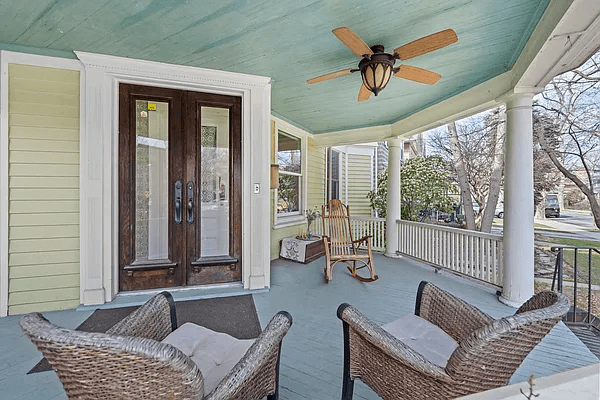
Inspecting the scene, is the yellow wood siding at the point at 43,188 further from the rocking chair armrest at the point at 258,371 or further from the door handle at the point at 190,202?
the rocking chair armrest at the point at 258,371

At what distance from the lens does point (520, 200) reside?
2.99m

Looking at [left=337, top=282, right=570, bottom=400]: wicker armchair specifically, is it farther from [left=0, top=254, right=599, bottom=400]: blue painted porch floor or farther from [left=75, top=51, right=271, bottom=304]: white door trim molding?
[left=75, top=51, right=271, bottom=304]: white door trim molding

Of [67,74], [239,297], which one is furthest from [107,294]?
Answer: [67,74]

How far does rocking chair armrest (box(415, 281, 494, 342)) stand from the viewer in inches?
60.2

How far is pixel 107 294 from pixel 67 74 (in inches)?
88.5

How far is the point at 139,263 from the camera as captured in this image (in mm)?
3143

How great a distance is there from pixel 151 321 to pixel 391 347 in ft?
3.92

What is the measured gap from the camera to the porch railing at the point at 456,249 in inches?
139

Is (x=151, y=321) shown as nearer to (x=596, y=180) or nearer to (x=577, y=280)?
(x=596, y=180)

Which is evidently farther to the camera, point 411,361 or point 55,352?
point 411,361

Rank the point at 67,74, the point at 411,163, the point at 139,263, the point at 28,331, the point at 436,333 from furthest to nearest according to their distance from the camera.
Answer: the point at 411,163, the point at 139,263, the point at 67,74, the point at 436,333, the point at 28,331

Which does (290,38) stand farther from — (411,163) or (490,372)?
(411,163)

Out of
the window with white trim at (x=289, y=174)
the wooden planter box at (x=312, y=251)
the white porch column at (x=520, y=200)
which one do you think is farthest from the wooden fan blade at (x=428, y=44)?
the wooden planter box at (x=312, y=251)

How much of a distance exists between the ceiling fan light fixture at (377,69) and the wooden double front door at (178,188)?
161 cm
